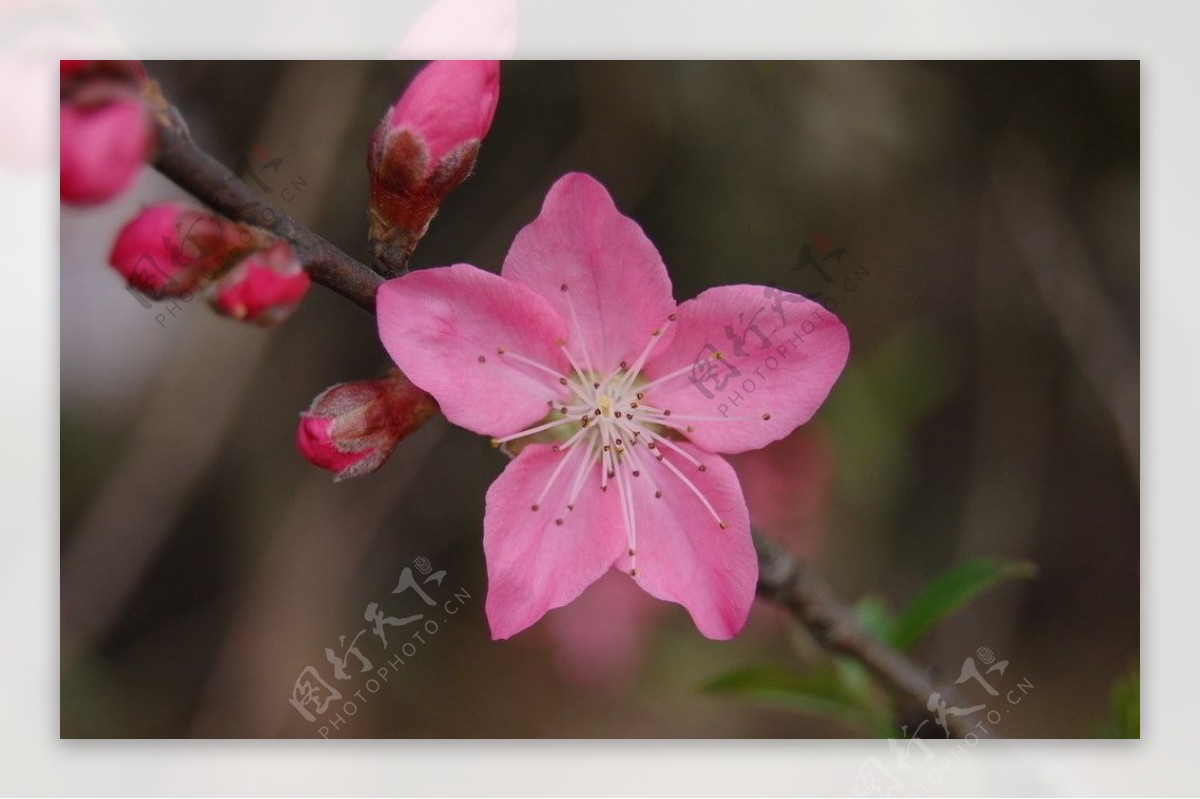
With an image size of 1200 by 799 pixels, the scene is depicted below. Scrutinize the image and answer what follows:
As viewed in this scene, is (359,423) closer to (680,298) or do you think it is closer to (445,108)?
(445,108)

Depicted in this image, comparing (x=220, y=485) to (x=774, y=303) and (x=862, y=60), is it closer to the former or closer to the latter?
(x=774, y=303)

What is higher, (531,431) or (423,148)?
(423,148)

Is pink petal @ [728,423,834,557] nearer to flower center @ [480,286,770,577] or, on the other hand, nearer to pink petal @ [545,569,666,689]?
pink petal @ [545,569,666,689]

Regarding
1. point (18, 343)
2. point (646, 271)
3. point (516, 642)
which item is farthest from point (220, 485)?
point (646, 271)

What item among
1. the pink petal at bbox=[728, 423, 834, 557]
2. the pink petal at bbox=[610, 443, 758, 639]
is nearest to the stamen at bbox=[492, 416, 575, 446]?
the pink petal at bbox=[610, 443, 758, 639]

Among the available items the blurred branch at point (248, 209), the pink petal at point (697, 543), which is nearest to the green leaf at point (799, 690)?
the pink petal at point (697, 543)

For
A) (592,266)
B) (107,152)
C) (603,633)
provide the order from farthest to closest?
(603,633) < (592,266) < (107,152)


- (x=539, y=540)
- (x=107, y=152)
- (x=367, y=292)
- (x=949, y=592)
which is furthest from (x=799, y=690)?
(x=107, y=152)
